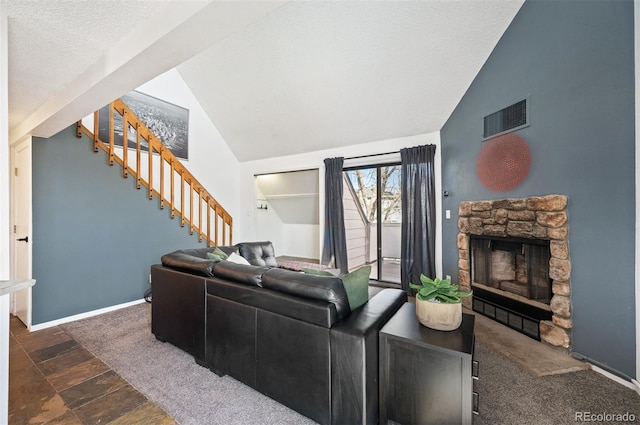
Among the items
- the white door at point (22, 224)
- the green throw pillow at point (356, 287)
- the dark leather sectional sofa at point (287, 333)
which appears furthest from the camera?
the white door at point (22, 224)

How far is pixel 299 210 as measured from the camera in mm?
6301

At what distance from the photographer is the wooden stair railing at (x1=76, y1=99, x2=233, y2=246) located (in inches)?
128

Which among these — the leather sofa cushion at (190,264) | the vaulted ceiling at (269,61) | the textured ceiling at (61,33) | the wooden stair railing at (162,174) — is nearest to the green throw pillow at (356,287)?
the leather sofa cushion at (190,264)

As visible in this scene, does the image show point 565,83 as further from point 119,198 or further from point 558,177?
point 119,198

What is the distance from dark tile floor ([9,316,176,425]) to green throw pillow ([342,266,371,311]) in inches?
49.6

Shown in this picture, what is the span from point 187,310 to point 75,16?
1942 millimetres

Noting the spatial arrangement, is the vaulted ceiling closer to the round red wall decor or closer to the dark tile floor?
the round red wall decor

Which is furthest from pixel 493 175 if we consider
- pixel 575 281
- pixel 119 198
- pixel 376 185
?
pixel 119 198

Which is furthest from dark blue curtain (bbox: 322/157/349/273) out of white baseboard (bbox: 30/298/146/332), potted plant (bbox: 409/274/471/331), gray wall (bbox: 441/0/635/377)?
potted plant (bbox: 409/274/471/331)

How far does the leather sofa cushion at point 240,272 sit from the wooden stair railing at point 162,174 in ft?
7.53

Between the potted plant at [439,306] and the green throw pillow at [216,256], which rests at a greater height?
the green throw pillow at [216,256]

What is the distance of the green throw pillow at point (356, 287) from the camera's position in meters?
1.60

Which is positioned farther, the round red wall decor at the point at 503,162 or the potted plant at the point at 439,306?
the round red wall decor at the point at 503,162

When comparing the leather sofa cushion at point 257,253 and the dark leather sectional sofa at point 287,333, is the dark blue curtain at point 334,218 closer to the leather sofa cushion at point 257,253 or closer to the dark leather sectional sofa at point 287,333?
the leather sofa cushion at point 257,253
